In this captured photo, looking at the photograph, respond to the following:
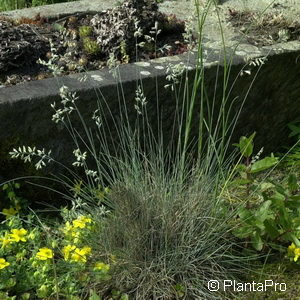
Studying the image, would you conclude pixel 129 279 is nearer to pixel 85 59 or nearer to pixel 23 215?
pixel 23 215

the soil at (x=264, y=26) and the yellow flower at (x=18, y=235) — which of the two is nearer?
the yellow flower at (x=18, y=235)

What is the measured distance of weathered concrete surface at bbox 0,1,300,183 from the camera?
3508 mm

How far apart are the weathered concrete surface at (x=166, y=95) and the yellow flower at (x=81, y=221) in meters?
0.52

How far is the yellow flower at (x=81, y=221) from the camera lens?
10.6 feet

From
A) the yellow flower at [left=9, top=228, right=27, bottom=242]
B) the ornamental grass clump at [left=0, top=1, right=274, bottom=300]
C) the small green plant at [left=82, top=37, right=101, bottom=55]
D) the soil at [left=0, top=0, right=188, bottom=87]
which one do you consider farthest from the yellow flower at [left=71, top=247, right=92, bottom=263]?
the small green plant at [left=82, top=37, right=101, bottom=55]

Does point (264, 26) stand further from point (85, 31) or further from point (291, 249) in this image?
point (291, 249)

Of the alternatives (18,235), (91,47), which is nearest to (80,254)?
(18,235)

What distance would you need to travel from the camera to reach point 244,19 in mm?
4684

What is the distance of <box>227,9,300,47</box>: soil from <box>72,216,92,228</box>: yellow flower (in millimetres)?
1761

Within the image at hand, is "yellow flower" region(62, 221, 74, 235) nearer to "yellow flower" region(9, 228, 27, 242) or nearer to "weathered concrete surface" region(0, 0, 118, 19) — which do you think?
"yellow flower" region(9, 228, 27, 242)

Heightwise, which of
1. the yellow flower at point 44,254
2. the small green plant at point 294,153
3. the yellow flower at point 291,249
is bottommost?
the small green plant at point 294,153

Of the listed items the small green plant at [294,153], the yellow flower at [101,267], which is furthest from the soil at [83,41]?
the yellow flower at [101,267]

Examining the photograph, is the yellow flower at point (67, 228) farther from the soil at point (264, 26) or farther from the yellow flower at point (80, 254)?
A: the soil at point (264, 26)

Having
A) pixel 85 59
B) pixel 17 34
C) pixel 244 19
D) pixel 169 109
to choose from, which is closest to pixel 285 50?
pixel 244 19
